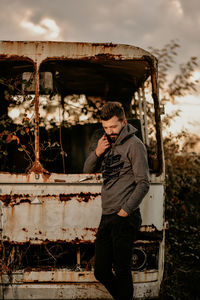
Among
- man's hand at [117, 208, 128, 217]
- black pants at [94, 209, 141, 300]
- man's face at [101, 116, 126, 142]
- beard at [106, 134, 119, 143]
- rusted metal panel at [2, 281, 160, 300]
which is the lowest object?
rusted metal panel at [2, 281, 160, 300]

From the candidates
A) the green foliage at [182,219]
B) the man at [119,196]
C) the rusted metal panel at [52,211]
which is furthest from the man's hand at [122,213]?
the green foliage at [182,219]

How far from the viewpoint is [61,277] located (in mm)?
3592

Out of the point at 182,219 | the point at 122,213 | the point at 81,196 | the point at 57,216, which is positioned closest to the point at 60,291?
the point at 57,216

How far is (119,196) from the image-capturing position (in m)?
3.02

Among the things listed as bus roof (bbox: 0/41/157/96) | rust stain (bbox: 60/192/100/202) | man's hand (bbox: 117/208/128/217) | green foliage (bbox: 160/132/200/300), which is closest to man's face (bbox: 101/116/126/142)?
man's hand (bbox: 117/208/128/217)

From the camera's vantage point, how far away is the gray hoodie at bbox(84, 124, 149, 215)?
2.90m

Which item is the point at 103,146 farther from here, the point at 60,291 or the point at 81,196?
the point at 60,291

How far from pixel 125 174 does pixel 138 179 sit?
17 cm

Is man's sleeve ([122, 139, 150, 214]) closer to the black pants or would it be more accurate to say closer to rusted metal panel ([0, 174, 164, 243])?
the black pants

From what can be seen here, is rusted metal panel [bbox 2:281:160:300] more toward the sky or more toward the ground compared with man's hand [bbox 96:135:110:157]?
more toward the ground

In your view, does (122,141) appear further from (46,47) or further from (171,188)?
(171,188)

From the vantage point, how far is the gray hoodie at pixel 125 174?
9.50ft

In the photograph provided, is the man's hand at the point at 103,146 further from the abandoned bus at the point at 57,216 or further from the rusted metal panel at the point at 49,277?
the rusted metal panel at the point at 49,277

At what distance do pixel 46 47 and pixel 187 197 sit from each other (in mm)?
4675
